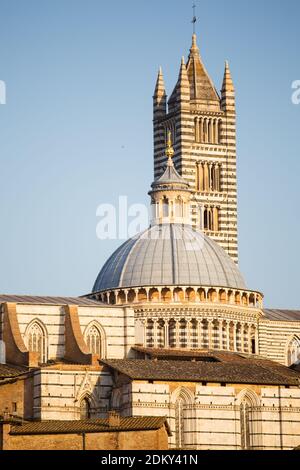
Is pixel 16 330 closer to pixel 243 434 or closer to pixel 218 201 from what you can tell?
pixel 243 434

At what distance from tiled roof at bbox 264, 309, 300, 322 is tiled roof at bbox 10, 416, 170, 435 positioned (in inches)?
865

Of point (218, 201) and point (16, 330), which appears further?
point (218, 201)

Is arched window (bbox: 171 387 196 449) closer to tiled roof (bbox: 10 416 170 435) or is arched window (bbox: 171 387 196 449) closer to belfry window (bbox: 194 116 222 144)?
tiled roof (bbox: 10 416 170 435)

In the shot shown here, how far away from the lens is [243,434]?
7156 cm

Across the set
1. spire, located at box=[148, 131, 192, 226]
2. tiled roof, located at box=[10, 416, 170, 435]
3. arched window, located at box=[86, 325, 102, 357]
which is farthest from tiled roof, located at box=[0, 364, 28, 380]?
spire, located at box=[148, 131, 192, 226]

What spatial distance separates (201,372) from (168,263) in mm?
9906

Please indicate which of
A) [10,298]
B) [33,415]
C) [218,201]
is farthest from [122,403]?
[218,201]

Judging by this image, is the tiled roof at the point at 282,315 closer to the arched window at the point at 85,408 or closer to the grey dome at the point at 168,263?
the grey dome at the point at 168,263

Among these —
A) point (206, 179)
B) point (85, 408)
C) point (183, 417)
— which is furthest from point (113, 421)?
point (206, 179)

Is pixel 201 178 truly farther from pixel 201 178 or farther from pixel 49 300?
pixel 49 300

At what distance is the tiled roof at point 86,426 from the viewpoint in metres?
62.2

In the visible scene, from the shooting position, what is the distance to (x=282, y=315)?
8775 centimetres
